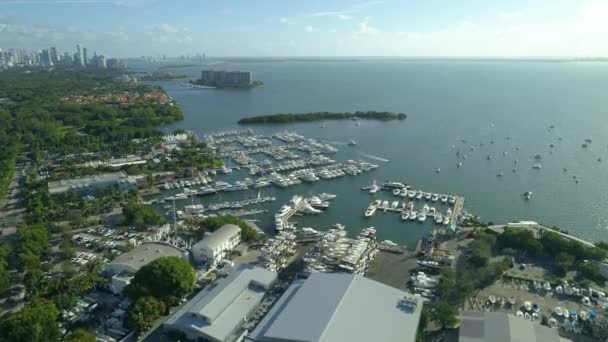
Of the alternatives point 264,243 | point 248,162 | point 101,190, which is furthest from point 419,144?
point 101,190

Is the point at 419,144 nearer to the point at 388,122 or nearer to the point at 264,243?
the point at 388,122

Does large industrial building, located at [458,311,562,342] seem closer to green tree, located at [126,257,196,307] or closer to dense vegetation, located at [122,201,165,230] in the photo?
green tree, located at [126,257,196,307]

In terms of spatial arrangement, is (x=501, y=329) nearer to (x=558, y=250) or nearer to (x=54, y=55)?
(x=558, y=250)

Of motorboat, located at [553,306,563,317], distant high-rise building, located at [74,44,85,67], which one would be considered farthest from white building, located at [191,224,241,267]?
distant high-rise building, located at [74,44,85,67]

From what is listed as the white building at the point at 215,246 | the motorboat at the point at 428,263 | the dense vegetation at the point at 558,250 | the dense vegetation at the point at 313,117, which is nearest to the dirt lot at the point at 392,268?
the motorboat at the point at 428,263

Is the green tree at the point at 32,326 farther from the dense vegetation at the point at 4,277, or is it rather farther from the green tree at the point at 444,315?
the green tree at the point at 444,315

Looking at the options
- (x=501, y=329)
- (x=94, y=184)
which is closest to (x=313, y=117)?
(x=94, y=184)
